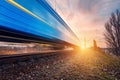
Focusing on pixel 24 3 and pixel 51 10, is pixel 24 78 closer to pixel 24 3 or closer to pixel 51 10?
pixel 24 3

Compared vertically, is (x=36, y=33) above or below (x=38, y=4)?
below

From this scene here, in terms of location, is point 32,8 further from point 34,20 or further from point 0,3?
point 0,3

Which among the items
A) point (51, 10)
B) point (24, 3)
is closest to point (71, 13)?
point (51, 10)

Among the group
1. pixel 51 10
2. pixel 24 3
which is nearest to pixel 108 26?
pixel 51 10

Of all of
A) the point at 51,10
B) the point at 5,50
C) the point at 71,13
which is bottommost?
the point at 5,50

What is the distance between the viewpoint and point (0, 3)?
14.6ft

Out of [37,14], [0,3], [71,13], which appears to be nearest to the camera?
[0,3]

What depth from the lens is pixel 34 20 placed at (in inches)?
251

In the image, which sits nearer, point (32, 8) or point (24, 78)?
point (24, 78)

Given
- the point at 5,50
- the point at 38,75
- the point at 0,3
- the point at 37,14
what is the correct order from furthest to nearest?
the point at 5,50 < the point at 37,14 < the point at 38,75 < the point at 0,3

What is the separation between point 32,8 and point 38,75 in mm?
2562

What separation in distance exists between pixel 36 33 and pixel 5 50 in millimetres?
2393

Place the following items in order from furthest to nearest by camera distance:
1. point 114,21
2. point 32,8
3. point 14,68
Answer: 1. point 114,21
2. point 32,8
3. point 14,68

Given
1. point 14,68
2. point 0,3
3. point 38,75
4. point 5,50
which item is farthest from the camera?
point 5,50
